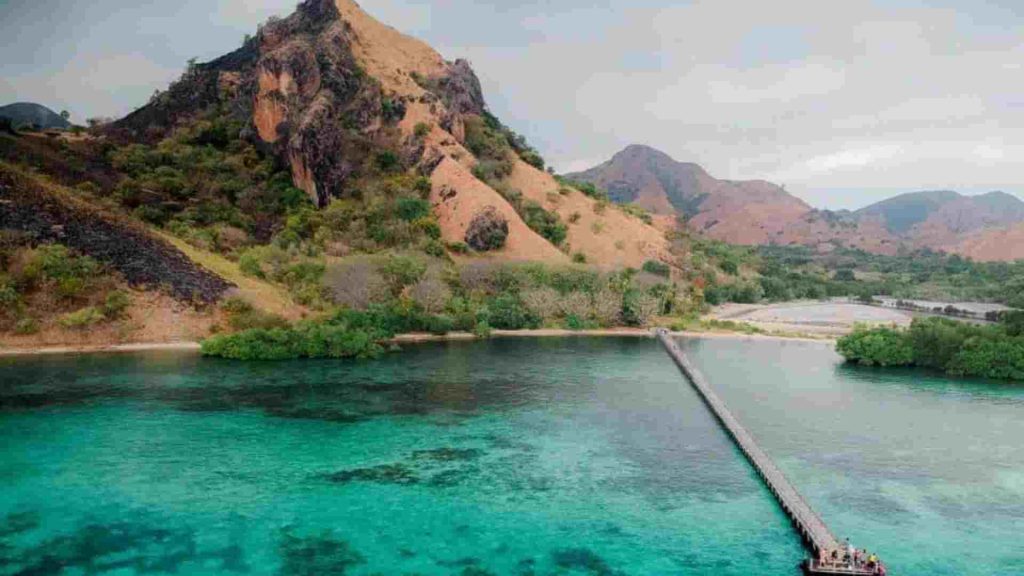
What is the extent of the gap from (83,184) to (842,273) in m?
145

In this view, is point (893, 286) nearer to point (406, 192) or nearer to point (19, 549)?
point (406, 192)

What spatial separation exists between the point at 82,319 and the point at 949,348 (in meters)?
73.1

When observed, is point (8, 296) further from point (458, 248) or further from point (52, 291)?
point (458, 248)

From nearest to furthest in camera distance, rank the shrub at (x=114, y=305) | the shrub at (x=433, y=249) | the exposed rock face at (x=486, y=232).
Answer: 1. the shrub at (x=114, y=305)
2. the shrub at (x=433, y=249)
3. the exposed rock face at (x=486, y=232)

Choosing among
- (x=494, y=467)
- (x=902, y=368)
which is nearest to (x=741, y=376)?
(x=902, y=368)

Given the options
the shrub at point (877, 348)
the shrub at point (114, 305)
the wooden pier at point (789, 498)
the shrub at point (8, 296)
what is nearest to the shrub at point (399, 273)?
the shrub at point (114, 305)

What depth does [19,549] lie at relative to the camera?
97.5 feet

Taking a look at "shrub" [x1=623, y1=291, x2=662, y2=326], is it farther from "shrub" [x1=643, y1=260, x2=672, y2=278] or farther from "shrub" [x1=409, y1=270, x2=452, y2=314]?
"shrub" [x1=409, y1=270, x2=452, y2=314]

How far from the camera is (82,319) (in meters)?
67.1

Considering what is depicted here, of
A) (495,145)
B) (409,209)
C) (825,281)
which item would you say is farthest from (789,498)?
(825,281)

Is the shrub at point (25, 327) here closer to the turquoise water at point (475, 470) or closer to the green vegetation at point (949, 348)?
the turquoise water at point (475, 470)

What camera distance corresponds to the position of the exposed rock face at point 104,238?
73.4m

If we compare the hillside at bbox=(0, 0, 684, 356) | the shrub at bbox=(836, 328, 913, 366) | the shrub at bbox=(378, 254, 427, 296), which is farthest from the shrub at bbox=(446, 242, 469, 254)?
the shrub at bbox=(836, 328, 913, 366)

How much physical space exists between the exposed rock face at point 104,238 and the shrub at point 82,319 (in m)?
5.34
